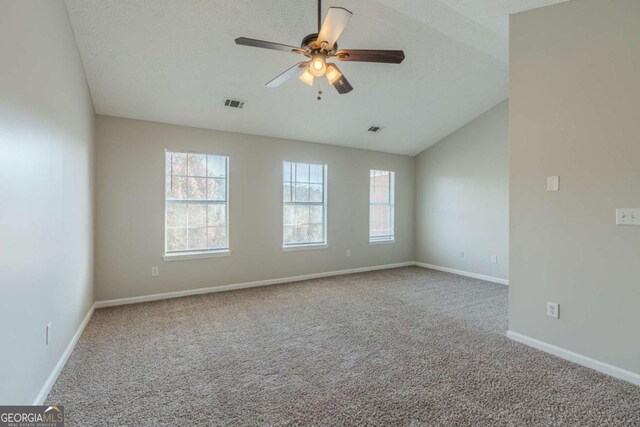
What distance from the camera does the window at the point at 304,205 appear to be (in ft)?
17.4

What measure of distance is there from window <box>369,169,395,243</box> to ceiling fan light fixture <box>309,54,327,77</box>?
3849mm

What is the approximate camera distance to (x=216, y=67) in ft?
11.2

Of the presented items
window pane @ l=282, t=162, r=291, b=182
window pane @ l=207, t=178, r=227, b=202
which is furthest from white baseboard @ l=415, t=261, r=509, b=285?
window pane @ l=207, t=178, r=227, b=202

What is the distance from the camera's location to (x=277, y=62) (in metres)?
3.46

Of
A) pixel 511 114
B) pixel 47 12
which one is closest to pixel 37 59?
pixel 47 12

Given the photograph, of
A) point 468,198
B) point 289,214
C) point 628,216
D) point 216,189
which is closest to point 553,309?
point 628,216

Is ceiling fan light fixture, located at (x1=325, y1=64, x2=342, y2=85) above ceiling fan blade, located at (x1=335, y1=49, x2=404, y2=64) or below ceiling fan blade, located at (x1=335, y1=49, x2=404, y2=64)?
below

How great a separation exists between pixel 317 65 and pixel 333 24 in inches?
15.9

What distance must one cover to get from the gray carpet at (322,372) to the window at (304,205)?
1.70 m

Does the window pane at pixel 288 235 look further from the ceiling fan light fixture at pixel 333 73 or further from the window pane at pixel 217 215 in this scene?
the ceiling fan light fixture at pixel 333 73

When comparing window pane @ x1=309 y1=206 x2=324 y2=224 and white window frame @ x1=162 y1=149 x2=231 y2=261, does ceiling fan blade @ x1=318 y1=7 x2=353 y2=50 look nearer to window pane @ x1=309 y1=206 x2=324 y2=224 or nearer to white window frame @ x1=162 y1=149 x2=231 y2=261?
white window frame @ x1=162 y1=149 x2=231 y2=261

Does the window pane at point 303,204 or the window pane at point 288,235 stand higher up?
the window pane at point 303,204

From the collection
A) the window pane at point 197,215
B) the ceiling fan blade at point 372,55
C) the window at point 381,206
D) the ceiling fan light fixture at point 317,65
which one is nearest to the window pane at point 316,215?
the window at point 381,206

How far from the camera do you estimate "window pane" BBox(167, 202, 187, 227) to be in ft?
14.3
